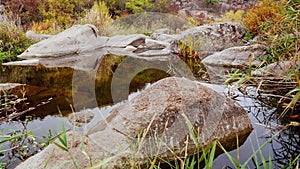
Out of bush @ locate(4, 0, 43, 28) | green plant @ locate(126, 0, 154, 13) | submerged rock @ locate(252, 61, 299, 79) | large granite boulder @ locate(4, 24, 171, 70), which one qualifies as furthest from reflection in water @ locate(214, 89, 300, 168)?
green plant @ locate(126, 0, 154, 13)

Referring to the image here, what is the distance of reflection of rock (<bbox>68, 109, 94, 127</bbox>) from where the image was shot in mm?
2309

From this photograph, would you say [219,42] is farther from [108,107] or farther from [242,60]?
[108,107]

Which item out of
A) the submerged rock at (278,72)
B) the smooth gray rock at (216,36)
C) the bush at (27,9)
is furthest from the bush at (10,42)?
the bush at (27,9)

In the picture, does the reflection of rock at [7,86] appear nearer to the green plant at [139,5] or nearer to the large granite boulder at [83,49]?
the large granite boulder at [83,49]

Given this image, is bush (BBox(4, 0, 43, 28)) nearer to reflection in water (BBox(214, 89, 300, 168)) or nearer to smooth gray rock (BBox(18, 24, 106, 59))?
smooth gray rock (BBox(18, 24, 106, 59))

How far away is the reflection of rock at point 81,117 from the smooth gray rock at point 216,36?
4.26 meters

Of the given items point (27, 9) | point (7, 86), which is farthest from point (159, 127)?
point (27, 9)

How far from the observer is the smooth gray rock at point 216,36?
6562 mm

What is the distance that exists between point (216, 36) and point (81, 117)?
504cm

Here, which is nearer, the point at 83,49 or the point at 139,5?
the point at 83,49

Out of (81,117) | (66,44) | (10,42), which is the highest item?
(81,117)

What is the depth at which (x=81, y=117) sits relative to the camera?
248 centimetres

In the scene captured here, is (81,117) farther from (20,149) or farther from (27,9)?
(27,9)

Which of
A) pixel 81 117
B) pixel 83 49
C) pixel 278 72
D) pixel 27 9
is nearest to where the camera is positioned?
pixel 81 117
